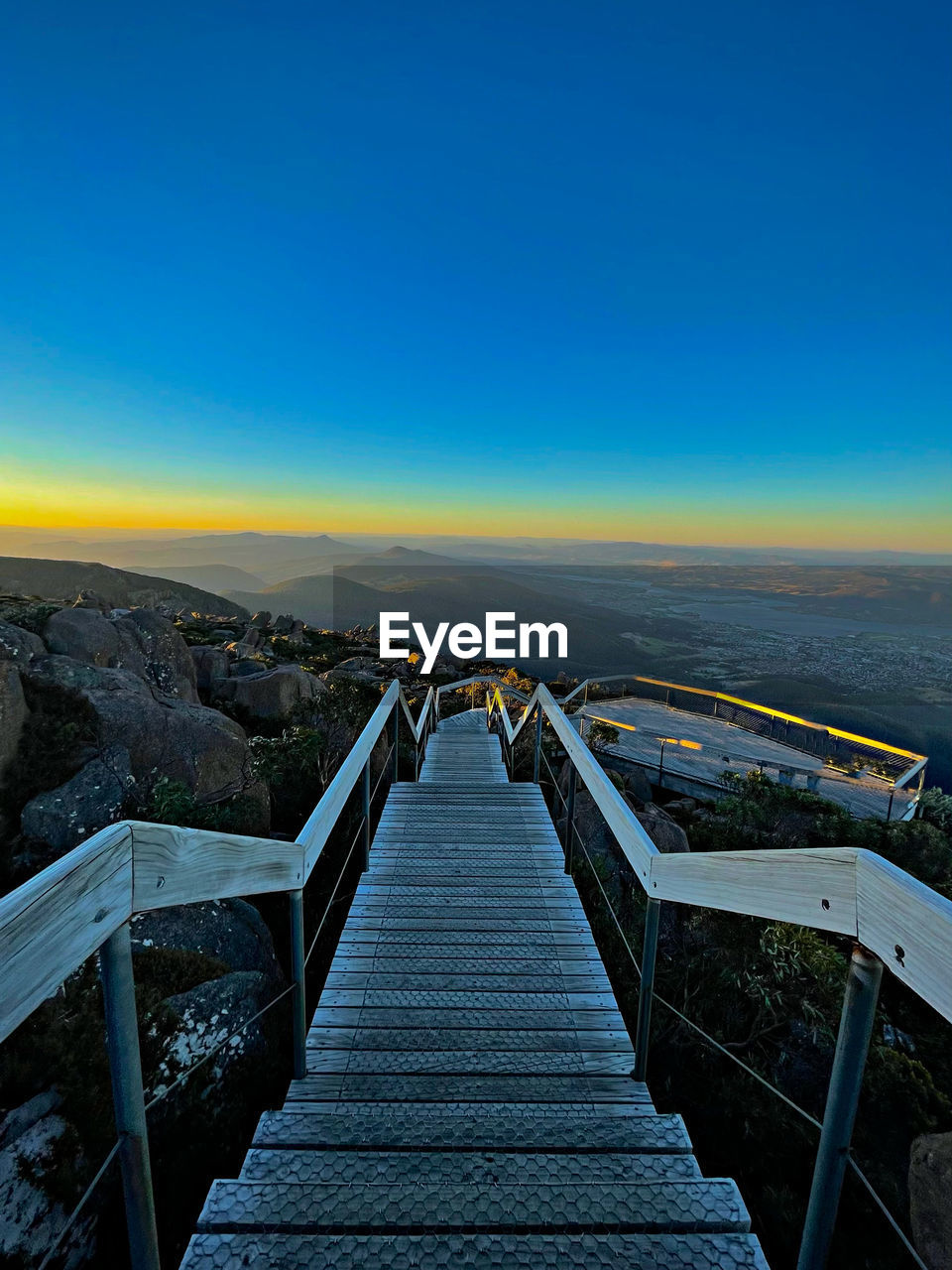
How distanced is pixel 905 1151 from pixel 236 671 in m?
10.8

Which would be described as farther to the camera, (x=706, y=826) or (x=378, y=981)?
(x=706, y=826)

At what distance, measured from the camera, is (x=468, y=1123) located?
1922mm

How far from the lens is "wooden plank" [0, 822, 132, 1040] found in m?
0.84

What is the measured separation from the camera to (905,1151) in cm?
411

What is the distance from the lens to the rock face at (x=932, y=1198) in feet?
9.82

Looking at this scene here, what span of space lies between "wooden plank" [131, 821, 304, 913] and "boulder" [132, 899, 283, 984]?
7.35 feet

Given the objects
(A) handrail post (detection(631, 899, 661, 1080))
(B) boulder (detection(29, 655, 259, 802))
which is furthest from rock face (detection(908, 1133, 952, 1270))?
(B) boulder (detection(29, 655, 259, 802))

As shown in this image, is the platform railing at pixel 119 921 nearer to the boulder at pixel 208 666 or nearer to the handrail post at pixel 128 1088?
the handrail post at pixel 128 1088

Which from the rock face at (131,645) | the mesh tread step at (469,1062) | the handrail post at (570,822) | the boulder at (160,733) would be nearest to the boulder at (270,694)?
the rock face at (131,645)

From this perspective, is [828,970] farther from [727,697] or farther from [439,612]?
[439,612]

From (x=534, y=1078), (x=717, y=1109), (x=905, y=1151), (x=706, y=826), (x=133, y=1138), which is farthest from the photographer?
(x=706, y=826)

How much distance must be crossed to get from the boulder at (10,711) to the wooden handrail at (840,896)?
5.62m

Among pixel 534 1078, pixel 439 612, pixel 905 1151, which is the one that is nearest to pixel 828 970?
pixel 905 1151

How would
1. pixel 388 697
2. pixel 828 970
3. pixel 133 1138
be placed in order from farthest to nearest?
pixel 828 970 → pixel 388 697 → pixel 133 1138
